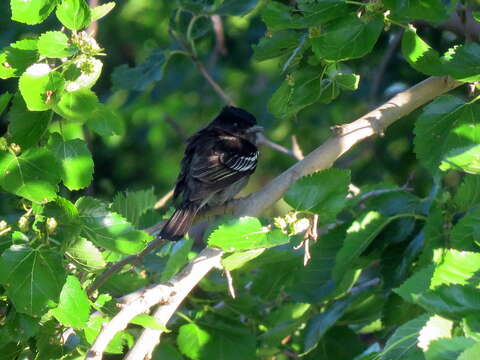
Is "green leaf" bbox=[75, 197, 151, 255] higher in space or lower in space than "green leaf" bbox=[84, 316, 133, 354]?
higher

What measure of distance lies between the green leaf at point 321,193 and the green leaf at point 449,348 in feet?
4.78

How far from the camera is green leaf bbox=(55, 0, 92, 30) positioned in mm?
3209

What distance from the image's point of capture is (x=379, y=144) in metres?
8.62

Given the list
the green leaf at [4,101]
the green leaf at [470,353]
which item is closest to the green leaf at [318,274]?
the green leaf at [4,101]

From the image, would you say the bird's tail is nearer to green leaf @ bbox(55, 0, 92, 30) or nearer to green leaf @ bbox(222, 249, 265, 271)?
green leaf @ bbox(222, 249, 265, 271)

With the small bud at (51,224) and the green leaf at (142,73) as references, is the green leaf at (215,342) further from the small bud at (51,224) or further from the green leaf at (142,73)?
the green leaf at (142,73)

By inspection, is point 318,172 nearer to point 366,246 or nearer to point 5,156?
point 366,246

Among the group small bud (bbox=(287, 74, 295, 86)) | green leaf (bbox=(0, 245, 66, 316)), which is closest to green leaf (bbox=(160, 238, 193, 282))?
green leaf (bbox=(0, 245, 66, 316))

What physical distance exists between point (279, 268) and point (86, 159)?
1.78m

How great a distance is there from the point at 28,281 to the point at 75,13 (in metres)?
1.07

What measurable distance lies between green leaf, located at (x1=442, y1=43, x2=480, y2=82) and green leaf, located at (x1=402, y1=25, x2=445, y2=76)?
10 cm

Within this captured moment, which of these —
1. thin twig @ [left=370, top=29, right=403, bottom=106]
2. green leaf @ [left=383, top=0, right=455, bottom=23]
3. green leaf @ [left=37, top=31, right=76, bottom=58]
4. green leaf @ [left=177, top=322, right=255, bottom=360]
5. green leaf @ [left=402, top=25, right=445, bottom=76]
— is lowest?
thin twig @ [left=370, top=29, right=403, bottom=106]

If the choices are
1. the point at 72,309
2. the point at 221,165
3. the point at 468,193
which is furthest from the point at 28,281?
the point at 221,165

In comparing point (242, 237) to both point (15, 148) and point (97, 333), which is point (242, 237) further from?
point (15, 148)
